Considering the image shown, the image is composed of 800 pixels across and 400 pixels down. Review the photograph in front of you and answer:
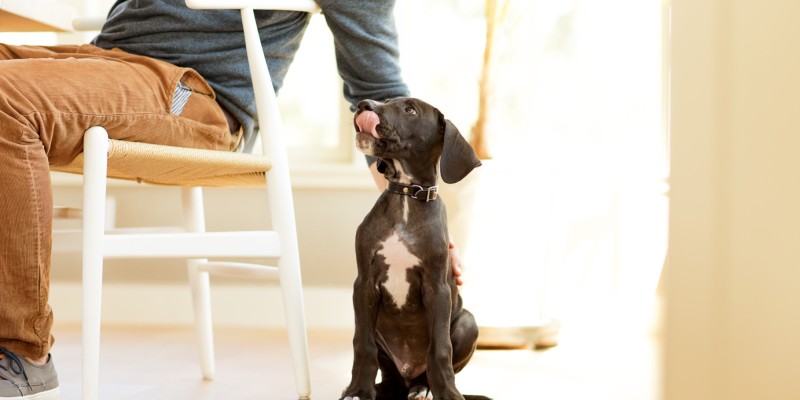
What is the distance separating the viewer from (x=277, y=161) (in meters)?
1.39

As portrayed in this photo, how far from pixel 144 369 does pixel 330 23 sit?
2.87ft

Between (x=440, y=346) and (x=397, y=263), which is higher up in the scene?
(x=397, y=263)

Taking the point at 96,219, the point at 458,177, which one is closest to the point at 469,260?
the point at 458,177

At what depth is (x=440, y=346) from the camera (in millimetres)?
1231

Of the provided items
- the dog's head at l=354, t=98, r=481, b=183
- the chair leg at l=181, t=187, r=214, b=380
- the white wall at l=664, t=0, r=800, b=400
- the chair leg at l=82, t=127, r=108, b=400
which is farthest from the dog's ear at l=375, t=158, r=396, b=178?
Answer: the white wall at l=664, t=0, r=800, b=400

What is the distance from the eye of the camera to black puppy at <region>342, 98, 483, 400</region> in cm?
124

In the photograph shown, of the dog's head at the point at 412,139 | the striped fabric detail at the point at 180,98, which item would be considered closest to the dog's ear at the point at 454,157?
the dog's head at the point at 412,139

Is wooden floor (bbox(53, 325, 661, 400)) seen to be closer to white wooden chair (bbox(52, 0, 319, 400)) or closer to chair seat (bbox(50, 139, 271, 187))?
white wooden chair (bbox(52, 0, 319, 400))

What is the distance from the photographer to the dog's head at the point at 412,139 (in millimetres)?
1234

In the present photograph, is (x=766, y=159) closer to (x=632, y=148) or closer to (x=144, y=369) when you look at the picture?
(x=144, y=369)

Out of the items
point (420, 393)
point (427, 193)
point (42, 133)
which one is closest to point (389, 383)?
point (420, 393)

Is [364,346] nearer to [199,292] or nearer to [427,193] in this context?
[427,193]

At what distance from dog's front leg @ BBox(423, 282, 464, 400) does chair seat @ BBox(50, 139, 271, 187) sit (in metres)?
0.36

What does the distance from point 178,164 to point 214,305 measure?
1405mm
